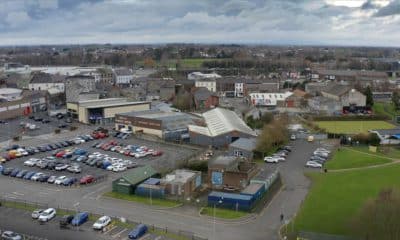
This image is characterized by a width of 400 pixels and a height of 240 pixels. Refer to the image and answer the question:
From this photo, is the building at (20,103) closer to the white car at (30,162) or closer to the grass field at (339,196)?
the white car at (30,162)

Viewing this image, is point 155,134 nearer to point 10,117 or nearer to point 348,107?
point 10,117

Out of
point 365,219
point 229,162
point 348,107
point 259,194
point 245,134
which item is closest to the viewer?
point 365,219

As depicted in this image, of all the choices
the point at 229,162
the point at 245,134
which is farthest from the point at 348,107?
the point at 229,162

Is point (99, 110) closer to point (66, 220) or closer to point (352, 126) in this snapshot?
point (352, 126)

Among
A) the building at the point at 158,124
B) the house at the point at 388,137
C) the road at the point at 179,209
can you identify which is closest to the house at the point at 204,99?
the building at the point at 158,124

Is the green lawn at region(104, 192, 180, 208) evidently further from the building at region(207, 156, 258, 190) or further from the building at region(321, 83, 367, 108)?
the building at region(321, 83, 367, 108)

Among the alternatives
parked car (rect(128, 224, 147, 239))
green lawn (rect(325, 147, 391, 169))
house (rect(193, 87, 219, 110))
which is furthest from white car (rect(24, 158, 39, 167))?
house (rect(193, 87, 219, 110))
